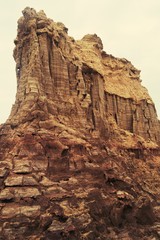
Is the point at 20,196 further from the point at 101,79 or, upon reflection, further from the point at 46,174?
the point at 101,79

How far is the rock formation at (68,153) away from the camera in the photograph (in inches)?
1499

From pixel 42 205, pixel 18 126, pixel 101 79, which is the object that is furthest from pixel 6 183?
pixel 101 79

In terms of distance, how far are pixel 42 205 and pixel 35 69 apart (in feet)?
61.4

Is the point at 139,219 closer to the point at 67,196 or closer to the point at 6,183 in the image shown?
the point at 67,196

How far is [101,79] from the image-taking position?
5906 cm

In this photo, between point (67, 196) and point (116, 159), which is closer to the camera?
point (67, 196)

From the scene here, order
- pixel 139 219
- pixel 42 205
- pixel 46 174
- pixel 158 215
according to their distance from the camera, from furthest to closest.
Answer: pixel 158 215
pixel 139 219
pixel 46 174
pixel 42 205

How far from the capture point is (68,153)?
4456 centimetres

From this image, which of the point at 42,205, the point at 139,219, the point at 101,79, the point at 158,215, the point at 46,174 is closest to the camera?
the point at 42,205

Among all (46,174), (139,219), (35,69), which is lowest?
(139,219)

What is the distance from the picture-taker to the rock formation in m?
38.1

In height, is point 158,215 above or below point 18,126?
below

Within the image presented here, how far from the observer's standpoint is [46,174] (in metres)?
41.6

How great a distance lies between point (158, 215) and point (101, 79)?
2327 cm
